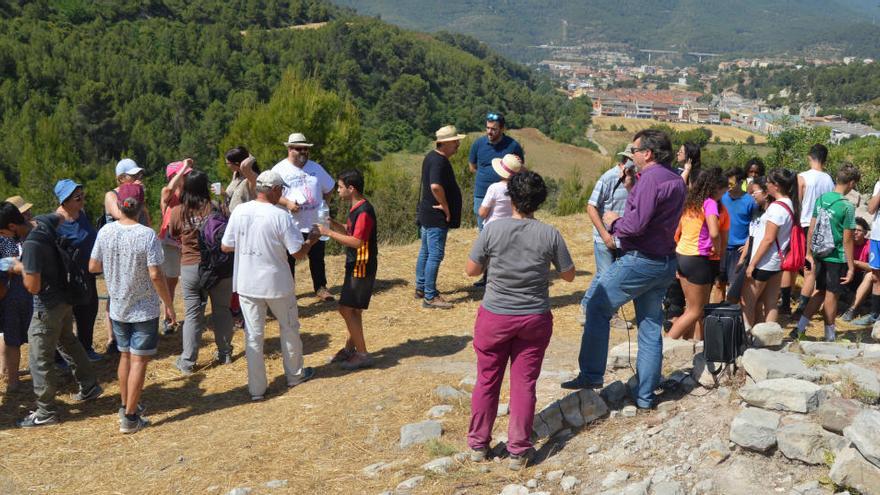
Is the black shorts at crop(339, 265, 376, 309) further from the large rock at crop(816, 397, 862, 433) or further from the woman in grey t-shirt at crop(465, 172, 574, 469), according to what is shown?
the large rock at crop(816, 397, 862, 433)

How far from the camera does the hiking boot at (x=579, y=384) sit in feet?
16.6

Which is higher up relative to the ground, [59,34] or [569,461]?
[59,34]

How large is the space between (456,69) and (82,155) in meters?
62.4

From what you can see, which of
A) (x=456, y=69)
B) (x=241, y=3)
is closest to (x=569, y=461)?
(x=241, y=3)

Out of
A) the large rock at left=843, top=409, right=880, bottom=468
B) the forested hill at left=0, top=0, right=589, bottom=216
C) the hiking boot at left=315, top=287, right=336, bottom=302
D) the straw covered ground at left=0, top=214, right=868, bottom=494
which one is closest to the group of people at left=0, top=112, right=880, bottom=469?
the straw covered ground at left=0, top=214, right=868, bottom=494

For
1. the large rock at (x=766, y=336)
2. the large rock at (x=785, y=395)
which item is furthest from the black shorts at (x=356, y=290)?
the large rock at (x=785, y=395)

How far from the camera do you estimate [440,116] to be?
81375 mm

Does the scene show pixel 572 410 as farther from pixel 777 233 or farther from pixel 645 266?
pixel 777 233

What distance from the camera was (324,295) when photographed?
8914 mm

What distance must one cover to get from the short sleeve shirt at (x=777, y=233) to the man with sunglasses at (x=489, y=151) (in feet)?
9.15

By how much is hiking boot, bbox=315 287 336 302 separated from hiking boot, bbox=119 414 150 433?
3.24 meters

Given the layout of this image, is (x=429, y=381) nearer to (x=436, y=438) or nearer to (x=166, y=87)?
(x=436, y=438)

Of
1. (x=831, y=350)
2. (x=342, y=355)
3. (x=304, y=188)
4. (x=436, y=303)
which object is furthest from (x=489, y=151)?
(x=831, y=350)

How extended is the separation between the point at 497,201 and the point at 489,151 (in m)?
1.49
